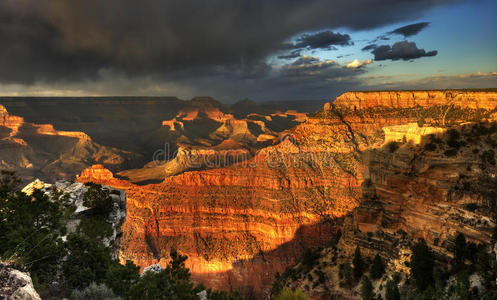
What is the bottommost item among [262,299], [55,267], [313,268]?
[262,299]

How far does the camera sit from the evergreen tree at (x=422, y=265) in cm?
1975

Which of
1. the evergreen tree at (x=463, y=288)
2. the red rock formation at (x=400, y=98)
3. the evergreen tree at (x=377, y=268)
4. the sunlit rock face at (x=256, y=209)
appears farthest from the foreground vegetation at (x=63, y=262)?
the red rock formation at (x=400, y=98)

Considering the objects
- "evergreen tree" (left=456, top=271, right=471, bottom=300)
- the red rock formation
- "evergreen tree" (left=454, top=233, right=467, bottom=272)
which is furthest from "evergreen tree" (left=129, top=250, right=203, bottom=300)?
the red rock formation

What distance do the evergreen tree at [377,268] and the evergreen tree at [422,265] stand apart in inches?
136

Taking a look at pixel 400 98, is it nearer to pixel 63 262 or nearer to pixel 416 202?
pixel 416 202

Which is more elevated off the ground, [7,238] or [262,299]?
[7,238]

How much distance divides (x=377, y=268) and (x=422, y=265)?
185 inches

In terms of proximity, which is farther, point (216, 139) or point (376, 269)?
point (216, 139)

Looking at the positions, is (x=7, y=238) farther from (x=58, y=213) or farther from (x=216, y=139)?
(x=216, y=139)

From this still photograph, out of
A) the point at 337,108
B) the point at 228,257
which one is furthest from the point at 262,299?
the point at 337,108

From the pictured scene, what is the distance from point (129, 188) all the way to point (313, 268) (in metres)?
38.2

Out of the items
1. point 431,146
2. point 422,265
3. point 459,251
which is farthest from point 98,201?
point 431,146

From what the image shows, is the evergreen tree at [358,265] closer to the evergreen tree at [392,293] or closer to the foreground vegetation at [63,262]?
the evergreen tree at [392,293]

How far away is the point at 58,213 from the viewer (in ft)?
49.9
